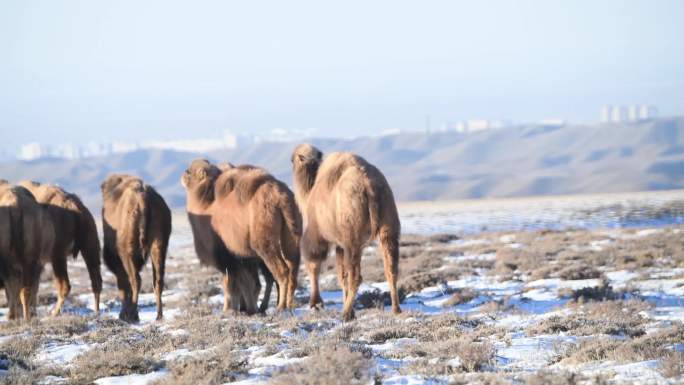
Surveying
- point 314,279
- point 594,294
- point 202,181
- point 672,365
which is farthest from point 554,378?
point 202,181

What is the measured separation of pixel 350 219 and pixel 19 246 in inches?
186

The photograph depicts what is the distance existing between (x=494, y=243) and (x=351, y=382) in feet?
56.9

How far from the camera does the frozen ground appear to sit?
7.46 metres

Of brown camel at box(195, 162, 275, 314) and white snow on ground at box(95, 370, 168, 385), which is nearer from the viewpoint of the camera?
white snow on ground at box(95, 370, 168, 385)

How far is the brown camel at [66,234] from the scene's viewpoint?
44.7ft

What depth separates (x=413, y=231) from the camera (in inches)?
1428

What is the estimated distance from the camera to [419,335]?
30.7 feet

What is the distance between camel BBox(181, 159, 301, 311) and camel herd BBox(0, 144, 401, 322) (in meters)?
0.01

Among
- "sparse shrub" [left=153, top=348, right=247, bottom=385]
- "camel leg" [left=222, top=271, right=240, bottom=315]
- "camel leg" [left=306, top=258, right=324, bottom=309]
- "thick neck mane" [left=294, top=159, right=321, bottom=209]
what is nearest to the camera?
"sparse shrub" [left=153, top=348, right=247, bottom=385]

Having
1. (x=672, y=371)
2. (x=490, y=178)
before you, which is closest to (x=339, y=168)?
(x=672, y=371)

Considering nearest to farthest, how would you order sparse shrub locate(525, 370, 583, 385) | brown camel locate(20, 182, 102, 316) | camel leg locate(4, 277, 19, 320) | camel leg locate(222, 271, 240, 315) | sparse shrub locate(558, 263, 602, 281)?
1. sparse shrub locate(525, 370, 583, 385)
2. camel leg locate(4, 277, 19, 320)
3. camel leg locate(222, 271, 240, 315)
4. brown camel locate(20, 182, 102, 316)
5. sparse shrub locate(558, 263, 602, 281)

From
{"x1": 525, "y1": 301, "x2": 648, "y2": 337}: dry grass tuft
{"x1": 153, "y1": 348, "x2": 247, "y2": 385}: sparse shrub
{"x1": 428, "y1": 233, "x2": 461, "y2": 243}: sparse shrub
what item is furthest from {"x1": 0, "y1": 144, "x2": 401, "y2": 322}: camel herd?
{"x1": 428, "y1": 233, "x2": 461, "y2": 243}: sparse shrub

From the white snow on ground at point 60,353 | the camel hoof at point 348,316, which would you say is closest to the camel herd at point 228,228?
the camel hoof at point 348,316

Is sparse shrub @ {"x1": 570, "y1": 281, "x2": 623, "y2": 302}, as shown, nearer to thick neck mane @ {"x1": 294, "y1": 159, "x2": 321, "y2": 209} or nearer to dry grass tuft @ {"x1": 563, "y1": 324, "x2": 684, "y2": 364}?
dry grass tuft @ {"x1": 563, "y1": 324, "x2": 684, "y2": 364}
